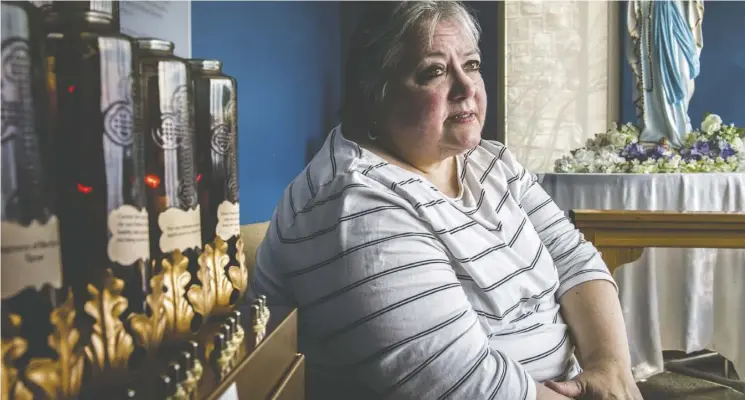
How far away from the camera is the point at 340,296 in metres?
0.84

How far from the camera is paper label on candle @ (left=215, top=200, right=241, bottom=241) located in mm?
562

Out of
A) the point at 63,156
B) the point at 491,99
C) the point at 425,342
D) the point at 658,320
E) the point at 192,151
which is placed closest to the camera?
the point at 63,156

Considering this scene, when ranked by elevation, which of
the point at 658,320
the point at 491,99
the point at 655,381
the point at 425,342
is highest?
the point at 491,99

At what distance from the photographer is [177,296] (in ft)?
1.54

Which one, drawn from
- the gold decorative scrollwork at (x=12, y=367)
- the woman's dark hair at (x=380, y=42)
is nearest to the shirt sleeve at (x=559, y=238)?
the woman's dark hair at (x=380, y=42)

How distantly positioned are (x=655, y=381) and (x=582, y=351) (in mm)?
1729

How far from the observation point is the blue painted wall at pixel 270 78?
6.42 ft

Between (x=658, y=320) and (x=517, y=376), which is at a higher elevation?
(x=517, y=376)

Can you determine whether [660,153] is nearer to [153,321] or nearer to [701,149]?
[701,149]

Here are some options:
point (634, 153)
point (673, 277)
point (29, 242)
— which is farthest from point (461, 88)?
point (673, 277)

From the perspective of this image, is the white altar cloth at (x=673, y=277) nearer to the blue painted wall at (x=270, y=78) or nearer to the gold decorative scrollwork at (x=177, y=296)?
the blue painted wall at (x=270, y=78)

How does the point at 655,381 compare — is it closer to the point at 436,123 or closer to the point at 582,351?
the point at 582,351

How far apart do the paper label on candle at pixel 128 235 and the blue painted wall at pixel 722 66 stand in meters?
4.49

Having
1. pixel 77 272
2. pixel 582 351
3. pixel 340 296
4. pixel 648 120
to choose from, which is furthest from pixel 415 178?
pixel 648 120
